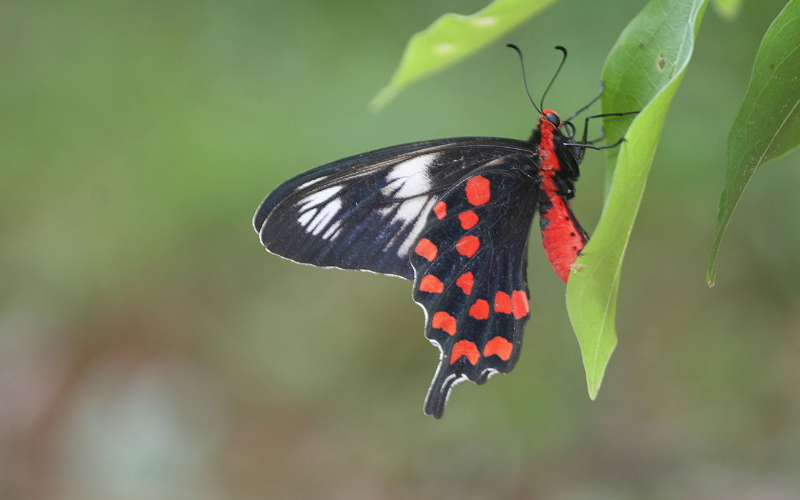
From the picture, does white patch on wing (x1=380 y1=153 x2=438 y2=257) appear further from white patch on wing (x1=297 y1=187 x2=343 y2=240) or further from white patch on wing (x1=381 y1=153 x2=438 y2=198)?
white patch on wing (x1=297 y1=187 x2=343 y2=240)

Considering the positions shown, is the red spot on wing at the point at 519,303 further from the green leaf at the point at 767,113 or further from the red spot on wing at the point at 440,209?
the green leaf at the point at 767,113

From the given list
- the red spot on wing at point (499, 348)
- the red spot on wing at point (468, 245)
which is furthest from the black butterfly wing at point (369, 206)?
the red spot on wing at point (499, 348)

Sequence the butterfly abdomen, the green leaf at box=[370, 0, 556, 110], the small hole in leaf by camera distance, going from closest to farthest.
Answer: the green leaf at box=[370, 0, 556, 110] → the small hole in leaf → the butterfly abdomen

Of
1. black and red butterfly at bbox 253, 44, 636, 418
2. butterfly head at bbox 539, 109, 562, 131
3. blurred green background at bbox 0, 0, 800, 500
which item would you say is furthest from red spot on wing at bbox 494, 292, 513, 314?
blurred green background at bbox 0, 0, 800, 500

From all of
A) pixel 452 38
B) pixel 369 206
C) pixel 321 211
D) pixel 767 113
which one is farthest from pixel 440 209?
pixel 452 38

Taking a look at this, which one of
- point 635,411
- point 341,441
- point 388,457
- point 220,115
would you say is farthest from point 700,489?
point 220,115

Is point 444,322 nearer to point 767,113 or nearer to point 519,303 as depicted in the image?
point 519,303

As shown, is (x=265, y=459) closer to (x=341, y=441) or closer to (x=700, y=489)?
(x=341, y=441)
